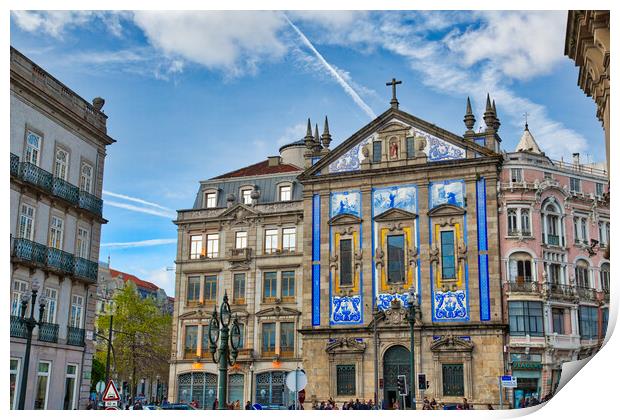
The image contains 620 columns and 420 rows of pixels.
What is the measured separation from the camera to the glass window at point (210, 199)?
137 ft

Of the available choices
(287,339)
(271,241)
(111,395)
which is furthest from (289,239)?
(111,395)

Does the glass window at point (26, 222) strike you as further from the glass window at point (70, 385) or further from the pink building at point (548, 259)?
the pink building at point (548, 259)

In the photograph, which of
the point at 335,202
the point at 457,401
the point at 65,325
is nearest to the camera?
the point at 65,325

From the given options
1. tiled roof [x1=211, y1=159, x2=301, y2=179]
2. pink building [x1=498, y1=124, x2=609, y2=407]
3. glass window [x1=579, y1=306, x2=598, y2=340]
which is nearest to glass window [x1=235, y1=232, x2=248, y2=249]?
tiled roof [x1=211, y1=159, x2=301, y2=179]

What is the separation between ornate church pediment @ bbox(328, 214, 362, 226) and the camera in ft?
118

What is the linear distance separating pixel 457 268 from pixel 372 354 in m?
5.17

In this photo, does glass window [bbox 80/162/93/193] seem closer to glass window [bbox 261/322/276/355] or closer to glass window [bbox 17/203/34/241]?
glass window [bbox 17/203/34/241]

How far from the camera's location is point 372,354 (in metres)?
34.5

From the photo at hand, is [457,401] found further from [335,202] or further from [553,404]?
[553,404]

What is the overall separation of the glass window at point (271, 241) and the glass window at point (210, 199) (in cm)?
402

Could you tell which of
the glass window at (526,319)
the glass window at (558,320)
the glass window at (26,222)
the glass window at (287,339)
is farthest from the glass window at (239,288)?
the glass window at (26,222)
